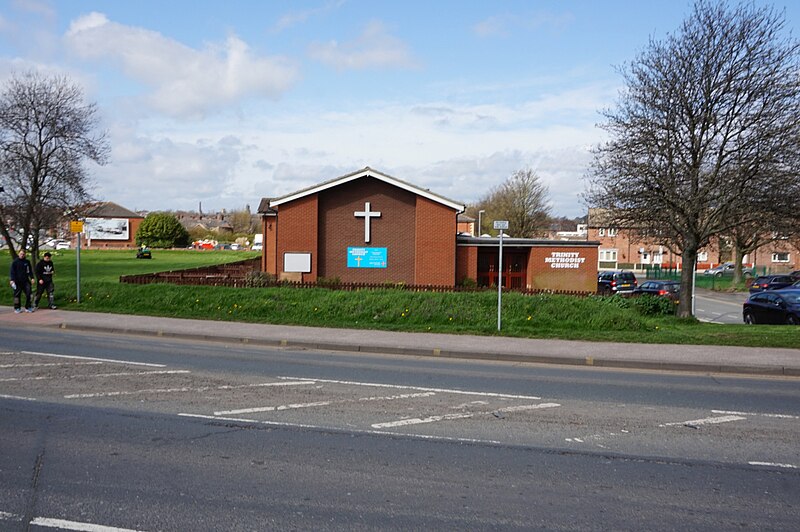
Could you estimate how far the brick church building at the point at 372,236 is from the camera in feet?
100

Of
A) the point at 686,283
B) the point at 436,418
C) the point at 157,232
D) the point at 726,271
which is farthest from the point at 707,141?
the point at 157,232

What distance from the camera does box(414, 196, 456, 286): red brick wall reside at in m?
30.7

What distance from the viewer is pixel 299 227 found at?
30.6 metres

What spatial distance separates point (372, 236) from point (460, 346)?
658 inches

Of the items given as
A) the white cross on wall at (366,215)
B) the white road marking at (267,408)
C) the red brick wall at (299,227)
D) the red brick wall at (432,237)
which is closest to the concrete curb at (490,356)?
the white road marking at (267,408)

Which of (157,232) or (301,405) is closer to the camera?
(301,405)

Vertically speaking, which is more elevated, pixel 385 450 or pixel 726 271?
pixel 726 271

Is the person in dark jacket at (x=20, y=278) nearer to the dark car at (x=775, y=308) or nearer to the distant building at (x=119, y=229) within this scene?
the dark car at (x=775, y=308)

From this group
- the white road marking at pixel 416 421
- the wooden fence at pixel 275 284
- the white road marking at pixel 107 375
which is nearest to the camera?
the white road marking at pixel 416 421

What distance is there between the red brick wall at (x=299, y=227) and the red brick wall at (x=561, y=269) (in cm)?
992

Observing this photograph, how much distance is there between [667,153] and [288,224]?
53.0ft

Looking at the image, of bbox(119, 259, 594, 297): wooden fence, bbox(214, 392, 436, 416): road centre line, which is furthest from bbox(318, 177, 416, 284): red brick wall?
bbox(214, 392, 436, 416): road centre line

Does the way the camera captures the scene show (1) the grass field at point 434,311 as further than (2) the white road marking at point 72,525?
Yes

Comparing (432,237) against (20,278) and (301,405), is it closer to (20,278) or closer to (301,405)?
(20,278)
